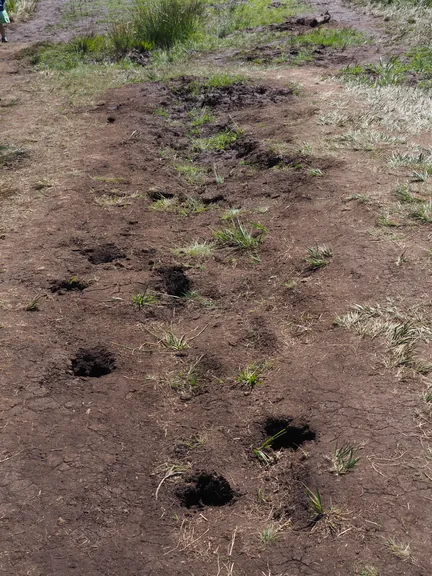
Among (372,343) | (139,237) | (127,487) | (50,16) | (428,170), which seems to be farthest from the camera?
(50,16)

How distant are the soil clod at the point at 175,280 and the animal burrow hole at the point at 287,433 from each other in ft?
4.64

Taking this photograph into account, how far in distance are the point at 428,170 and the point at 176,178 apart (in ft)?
7.27

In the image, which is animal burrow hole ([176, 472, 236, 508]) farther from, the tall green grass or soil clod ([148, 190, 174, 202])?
the tall green grass

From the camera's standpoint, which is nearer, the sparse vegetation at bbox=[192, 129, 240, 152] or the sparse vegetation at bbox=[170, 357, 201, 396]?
the sparse vegetation at bbox=[170, 357, 201, 396]

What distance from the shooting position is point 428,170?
5770mm

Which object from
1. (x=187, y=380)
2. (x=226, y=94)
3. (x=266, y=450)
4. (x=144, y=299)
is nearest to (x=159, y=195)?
(x=144, y=299)

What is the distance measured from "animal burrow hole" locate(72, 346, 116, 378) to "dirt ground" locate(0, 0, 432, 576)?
0.01 meters

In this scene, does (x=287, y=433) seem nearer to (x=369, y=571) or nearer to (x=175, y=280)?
(x=369, y=571)

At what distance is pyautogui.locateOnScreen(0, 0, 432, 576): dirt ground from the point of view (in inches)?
117

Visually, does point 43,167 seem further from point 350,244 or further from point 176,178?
point 350,244

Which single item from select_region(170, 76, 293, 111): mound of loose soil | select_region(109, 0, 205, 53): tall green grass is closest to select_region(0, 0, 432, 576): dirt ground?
select_region(170, 76, 293, 111): mound of loose soil

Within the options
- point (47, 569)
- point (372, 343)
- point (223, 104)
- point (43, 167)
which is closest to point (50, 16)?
point (223, 104)

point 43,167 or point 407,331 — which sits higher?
point 43,167

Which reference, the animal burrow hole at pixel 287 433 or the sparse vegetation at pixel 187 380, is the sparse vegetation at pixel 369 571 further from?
the sparse vegetation at pixel 187 380
